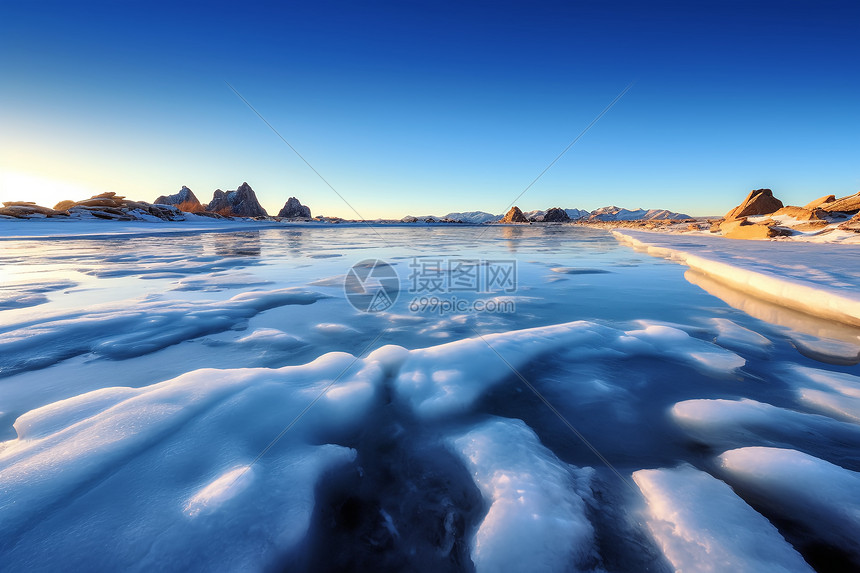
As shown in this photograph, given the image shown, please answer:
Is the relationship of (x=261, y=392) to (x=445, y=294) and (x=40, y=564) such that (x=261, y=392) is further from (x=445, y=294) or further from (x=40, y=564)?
(x=445, y=294)

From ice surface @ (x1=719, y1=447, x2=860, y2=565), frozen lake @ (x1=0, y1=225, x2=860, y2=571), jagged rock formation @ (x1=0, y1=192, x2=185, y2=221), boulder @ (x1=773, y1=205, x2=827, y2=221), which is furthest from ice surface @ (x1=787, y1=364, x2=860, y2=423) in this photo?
jagged rock formation @ (x1=0, y1=192, x2=185, y2=221)

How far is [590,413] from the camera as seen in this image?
2.16m

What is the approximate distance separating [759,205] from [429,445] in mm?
37742

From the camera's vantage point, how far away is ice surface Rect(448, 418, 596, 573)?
122 cm

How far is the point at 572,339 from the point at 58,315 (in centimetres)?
596

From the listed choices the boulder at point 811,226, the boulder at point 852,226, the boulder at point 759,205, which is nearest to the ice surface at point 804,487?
the boulder at point 852,226

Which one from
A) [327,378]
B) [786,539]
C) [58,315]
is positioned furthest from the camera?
[58,315]

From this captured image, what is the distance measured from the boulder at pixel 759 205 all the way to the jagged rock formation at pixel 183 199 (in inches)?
3581

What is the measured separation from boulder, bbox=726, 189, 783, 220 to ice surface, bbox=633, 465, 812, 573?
34.9m

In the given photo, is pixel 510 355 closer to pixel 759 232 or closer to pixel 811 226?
pixel 759 232

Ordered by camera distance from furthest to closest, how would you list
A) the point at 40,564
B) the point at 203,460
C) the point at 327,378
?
the point at 327,378
the point at 203,460
the point at 40,564

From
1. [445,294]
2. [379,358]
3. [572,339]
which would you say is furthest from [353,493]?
[445,294]

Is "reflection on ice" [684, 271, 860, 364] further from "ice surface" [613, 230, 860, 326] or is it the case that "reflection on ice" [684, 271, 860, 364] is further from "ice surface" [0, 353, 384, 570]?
"ice surface" [0, 353, 384, 570]

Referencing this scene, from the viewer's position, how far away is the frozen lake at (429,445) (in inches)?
49.8
